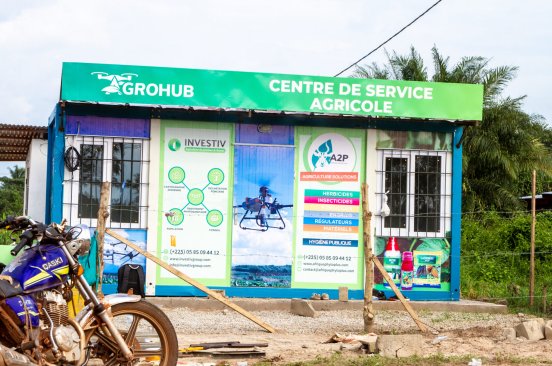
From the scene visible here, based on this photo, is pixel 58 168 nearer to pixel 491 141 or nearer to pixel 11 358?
pixel 11 358

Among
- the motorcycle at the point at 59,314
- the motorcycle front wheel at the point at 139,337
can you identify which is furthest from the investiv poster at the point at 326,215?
the motorcycle at the point at 59,314

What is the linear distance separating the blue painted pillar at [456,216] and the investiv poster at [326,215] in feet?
5.28

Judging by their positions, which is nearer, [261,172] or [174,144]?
[174,144]

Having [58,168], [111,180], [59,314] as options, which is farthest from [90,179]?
[59,314]

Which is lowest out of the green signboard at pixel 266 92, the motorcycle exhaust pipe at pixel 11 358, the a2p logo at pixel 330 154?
the motorcycle exhaust pipe at pixel 11 358

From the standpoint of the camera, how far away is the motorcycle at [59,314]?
6.43 meters

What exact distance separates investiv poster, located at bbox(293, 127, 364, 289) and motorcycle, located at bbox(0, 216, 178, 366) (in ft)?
26.2

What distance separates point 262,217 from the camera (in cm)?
1486

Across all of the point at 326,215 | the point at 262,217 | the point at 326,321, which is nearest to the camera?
the point at 326,321

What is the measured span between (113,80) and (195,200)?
91.3 inches

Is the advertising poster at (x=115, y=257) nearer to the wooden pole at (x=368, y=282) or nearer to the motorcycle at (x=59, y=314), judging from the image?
the wooden pole at (x=368, y=282)

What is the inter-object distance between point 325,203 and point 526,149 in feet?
52.8

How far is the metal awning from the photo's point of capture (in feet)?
55.7

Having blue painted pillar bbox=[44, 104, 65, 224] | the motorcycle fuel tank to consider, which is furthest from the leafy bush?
the motorcycle fuel tank
